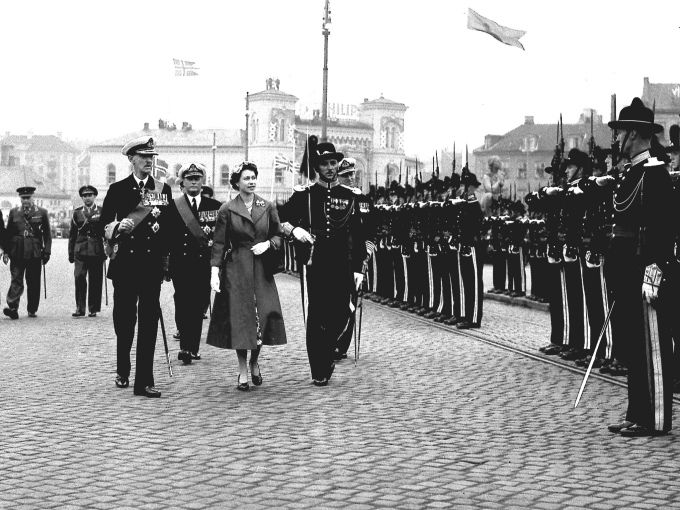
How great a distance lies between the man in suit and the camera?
45.2 feet

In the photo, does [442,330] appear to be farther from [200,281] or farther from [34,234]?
[34,234]

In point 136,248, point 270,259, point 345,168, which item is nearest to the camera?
point 136,248

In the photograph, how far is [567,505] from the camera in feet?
21.5

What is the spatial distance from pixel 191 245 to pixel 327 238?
2524 mm

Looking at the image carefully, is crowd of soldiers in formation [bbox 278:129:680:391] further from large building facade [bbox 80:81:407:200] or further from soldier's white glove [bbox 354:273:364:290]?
large building facade [bbox 80:81:407:200]

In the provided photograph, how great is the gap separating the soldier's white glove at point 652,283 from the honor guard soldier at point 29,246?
12539 millimetres

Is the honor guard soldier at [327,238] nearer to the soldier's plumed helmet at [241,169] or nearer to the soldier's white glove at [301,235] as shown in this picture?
the soldier's white glove at [301,235]

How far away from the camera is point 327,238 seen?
11945 mm

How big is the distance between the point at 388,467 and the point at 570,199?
5880mm

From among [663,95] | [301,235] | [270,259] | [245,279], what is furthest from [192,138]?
[245,279]

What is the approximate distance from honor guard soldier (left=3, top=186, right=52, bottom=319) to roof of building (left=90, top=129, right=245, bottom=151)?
12370cm

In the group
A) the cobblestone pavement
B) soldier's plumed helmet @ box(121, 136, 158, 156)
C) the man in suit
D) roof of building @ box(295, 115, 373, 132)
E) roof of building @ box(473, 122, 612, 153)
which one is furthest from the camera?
roof of building @ box(295, 115, 373, 132)

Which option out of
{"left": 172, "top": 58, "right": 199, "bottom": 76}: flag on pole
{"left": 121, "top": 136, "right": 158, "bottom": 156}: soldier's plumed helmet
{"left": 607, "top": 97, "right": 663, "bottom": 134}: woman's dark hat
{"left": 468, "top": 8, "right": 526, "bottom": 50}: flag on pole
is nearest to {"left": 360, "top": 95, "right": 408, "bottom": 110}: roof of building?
{"left": 172, "top": 58, "right": 199, "bottom": 76}: flag on pole

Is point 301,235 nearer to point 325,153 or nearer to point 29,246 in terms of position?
point 325,153
